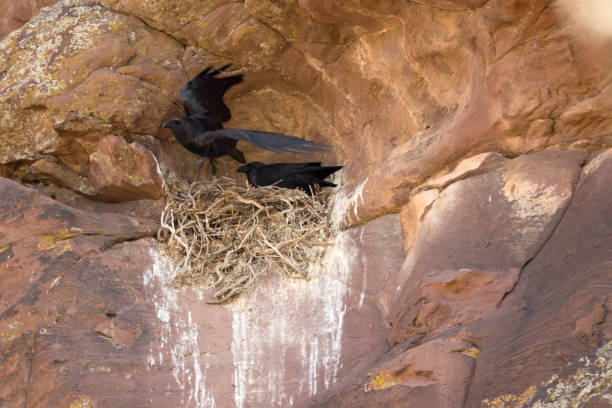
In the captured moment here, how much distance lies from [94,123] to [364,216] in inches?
60.1

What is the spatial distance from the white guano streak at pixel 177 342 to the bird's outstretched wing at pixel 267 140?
78 cm

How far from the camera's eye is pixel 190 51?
3.23 m

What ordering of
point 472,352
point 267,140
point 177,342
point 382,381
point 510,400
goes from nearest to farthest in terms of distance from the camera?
point 510,400 → point 472,352 → point 382,381 → point 177,342 → point 267,140

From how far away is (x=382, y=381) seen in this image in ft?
5.80

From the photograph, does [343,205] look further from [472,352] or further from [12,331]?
[12,331]

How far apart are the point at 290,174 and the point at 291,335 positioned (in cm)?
106

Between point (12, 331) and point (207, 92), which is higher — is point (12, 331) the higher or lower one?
the lower one

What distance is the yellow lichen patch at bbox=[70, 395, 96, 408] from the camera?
2027 mm

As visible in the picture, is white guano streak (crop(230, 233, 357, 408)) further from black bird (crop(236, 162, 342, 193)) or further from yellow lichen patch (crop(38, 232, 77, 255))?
yellow lichen patch (crop(38, 232, 77, 255))

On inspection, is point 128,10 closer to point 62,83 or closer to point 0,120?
point 62,83

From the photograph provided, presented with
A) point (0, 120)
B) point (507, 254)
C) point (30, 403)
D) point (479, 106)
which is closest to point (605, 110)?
point (479, 106)

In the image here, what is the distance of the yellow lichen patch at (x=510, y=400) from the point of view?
4.64ft

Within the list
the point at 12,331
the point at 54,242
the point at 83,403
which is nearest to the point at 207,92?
the point at 54,242

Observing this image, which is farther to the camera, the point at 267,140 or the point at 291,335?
the point at 267,140
